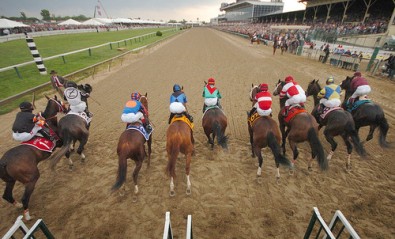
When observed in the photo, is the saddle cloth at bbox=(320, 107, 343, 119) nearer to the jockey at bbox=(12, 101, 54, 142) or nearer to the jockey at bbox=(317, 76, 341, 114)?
the jockey at bbox=(317, 76, 341, 114)

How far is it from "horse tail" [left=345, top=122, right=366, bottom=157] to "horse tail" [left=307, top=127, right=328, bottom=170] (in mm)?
1070

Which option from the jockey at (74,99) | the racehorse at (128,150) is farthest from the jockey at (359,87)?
the jockey at (74,99)

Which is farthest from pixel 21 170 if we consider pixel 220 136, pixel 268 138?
pixel 268 138

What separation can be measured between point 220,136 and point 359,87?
4378 millimetres

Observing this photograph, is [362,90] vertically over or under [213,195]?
over

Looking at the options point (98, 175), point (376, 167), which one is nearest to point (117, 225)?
point (98, 175)

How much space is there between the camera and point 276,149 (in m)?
4.36

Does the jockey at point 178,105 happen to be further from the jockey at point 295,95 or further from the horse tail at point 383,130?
the horse tail at point 383,130

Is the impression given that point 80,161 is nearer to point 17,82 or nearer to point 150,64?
point 17,82

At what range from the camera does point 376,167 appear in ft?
17.0

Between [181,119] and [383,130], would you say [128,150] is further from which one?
[383,130]

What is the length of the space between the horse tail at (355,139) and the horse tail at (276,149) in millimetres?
1963

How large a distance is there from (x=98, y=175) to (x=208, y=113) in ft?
10.7

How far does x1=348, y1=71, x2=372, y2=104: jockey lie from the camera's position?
5652 mm
